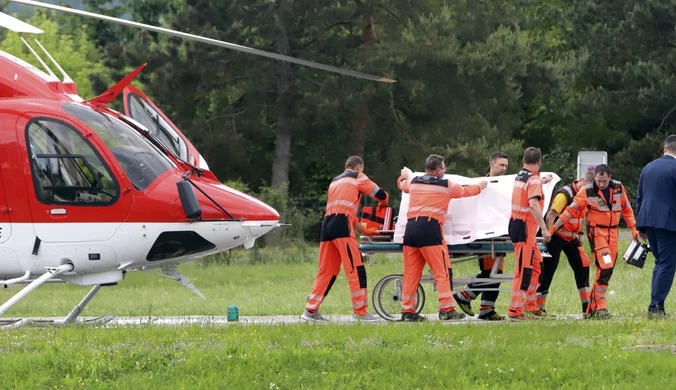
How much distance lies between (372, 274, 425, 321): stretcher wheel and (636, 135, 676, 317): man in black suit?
2.82 metres

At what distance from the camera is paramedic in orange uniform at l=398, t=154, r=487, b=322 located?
1294 centimetres

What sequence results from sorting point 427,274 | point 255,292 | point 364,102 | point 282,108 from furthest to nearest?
point 282,108 < point 364,102 < point 255,292 < point 427,274

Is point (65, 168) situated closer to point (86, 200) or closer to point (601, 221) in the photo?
point (86, 200)

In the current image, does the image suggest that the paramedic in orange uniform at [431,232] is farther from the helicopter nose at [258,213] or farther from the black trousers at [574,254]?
the helicopter nose at [258,213]

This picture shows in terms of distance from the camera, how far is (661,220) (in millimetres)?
12727

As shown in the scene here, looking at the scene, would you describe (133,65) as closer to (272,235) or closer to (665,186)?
(272,235)

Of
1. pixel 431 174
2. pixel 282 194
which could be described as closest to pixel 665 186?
pixel 431 174

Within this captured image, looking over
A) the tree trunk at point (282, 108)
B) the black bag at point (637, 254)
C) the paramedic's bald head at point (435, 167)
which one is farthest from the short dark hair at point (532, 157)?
the tree trunk at point (282, 108)

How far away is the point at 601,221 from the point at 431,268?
217 centimetres

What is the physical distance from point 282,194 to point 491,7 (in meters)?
10.3

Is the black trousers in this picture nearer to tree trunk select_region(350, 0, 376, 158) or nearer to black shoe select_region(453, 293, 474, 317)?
black shoe select_region(453, 293, 474, 317)

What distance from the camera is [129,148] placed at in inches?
516

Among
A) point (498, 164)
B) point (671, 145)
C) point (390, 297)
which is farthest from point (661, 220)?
point (390, 297)

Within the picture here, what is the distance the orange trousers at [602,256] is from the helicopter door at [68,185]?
545 centimetres
